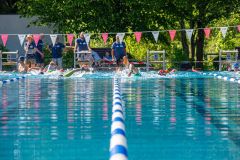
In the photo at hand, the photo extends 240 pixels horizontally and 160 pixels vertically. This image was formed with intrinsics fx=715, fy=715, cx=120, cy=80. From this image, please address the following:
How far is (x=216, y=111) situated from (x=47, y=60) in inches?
891

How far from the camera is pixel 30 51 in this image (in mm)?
26688

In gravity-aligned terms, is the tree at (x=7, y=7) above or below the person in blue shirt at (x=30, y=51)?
above

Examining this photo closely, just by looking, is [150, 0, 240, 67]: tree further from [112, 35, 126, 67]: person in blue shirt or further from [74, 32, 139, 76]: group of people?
[112, 35, 126, 67]: person in blue shirt

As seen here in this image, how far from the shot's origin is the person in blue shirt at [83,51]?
86.6 ft

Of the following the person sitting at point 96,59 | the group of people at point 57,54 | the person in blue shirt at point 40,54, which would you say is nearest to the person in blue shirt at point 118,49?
the group of people at point 57,54

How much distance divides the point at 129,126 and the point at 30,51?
1871 centimetres

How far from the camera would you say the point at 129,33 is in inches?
1252

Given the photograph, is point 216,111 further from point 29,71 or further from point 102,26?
point 102,26

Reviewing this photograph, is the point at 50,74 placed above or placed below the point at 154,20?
below

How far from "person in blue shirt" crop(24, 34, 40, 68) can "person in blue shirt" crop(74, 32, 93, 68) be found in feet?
5.04

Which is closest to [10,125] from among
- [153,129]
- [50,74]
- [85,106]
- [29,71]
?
[153,129]

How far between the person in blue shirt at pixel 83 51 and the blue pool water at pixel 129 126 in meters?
12.3

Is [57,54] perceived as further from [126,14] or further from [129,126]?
[129,126]

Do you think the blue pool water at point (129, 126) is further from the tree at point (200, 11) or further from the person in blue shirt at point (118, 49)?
the tree at point (200, 11)
